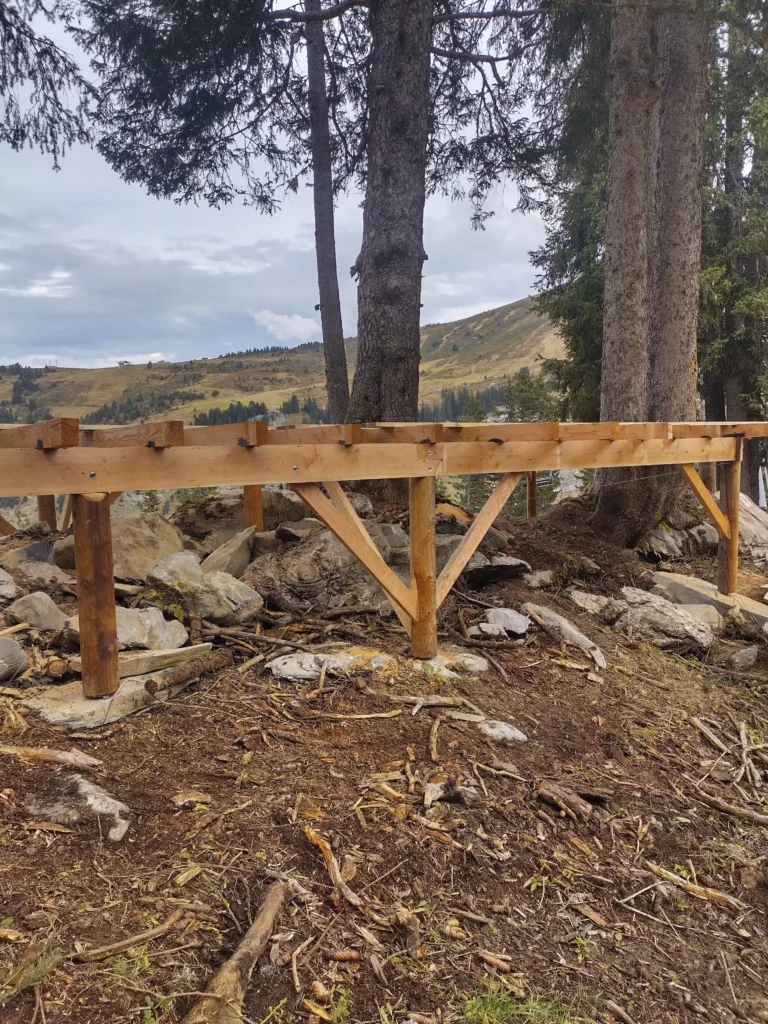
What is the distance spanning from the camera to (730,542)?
820 centimetres

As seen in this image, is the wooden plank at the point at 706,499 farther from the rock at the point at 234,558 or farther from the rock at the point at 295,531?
the rock at the point at 234,558

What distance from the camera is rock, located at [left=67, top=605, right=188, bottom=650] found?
16.0 ft

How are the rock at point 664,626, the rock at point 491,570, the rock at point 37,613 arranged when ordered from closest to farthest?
the rock at point 37,613 → the rock at point 664,626 → the rock at point 491,570

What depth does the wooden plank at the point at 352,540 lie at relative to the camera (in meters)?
4.71

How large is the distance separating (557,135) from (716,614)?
855 cm

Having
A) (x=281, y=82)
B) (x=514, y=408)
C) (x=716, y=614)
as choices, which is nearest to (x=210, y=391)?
(x=514, y=408)

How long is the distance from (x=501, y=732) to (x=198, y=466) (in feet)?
8.21

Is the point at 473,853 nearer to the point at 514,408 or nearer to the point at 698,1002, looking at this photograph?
the point at 698,1002

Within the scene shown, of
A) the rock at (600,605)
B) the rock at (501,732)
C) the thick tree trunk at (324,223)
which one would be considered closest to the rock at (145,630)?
the rock at (501,732)

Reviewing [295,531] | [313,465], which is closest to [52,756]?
[313,465]

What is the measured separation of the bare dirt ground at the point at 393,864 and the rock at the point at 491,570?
213 cm

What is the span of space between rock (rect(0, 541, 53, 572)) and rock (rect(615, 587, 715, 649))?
19.5ft

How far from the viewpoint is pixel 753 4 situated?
7746 mm

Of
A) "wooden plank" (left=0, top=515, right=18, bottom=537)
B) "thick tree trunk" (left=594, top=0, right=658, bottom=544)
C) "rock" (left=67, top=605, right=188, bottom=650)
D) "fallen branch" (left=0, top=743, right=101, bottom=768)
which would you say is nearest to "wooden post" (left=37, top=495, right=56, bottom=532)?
"wooden plank" (left=0, top=515, right=18, bottom=537)
